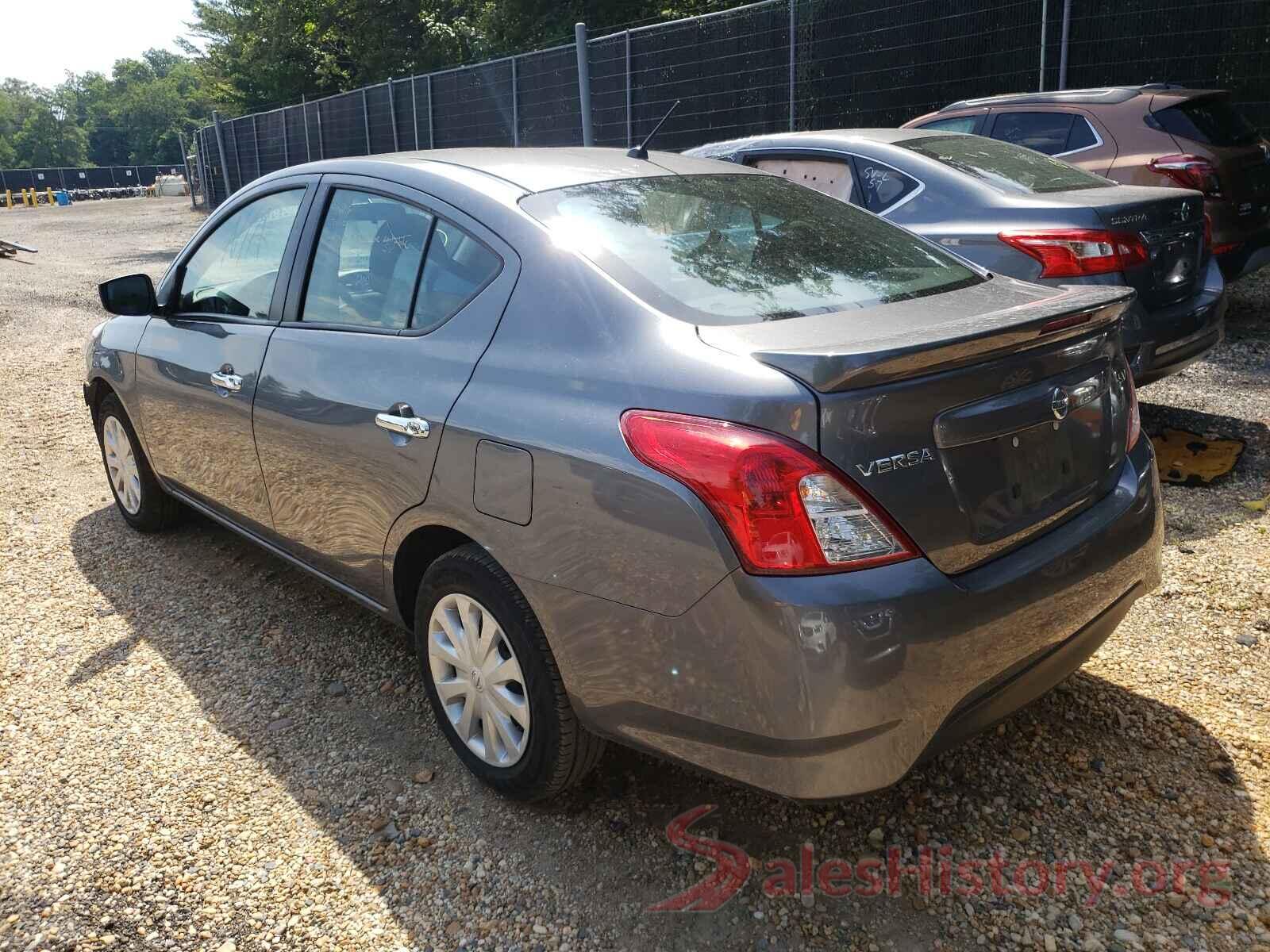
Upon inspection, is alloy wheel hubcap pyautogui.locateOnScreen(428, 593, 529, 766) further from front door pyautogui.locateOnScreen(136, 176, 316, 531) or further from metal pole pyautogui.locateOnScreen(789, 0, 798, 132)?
metal pole pyautogui.locateOnScreen(789, 0, 798, 132)

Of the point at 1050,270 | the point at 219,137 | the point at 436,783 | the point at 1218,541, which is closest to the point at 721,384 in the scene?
the point at 436,783

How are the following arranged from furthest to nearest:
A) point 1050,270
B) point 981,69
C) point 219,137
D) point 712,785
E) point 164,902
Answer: point 219,137
point 981,69
point 1050,270
point 712,785
point 164,902

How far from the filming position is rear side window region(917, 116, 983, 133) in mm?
8195

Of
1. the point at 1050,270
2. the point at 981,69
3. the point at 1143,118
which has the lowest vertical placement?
the point at 1050,270

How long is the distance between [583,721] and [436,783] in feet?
2.24

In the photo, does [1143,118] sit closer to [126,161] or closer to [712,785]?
→ [712,785]

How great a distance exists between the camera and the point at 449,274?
2.80 metres

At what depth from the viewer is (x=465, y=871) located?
2.51 metres

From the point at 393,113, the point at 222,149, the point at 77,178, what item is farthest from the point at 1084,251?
the point at 77,178

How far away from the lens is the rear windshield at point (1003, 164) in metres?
5.38

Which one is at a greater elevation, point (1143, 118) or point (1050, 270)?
point (1143, 118)

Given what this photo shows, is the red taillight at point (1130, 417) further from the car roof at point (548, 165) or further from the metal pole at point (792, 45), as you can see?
the metal pole at point (792, 45)

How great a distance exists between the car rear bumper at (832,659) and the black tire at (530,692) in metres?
0.08

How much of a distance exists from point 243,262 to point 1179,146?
6273 millimetres
